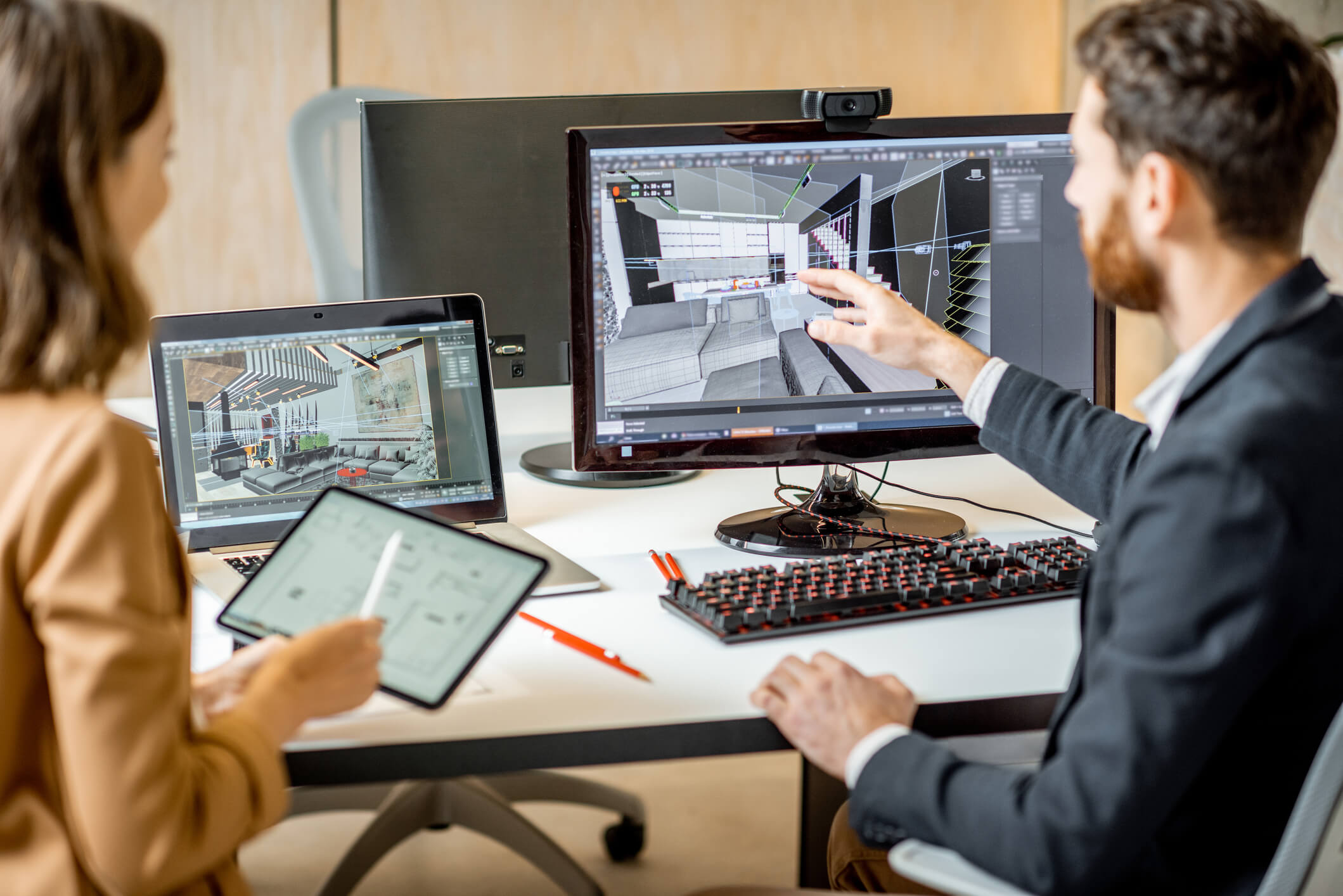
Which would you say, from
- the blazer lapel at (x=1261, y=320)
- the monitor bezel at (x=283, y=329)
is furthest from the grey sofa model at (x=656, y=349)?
the blazer lapel at (x=1261, y=320)

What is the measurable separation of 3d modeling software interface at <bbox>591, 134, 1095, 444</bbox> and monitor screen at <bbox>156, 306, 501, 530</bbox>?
18cm

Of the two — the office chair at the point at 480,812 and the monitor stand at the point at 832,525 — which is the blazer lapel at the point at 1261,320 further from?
the office chair at the point at 480,812

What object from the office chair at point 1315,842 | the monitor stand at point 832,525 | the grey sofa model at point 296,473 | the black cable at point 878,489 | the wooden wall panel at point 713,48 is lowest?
the office chair at point 1315,842

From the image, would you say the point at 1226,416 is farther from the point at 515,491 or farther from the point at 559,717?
the point at 515,491

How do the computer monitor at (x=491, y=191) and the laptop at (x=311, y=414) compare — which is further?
the computer monitor at (x=491, y=191)

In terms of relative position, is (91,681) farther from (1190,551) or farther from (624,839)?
(624,839)

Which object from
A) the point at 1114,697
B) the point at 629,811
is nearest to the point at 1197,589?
the point at 1114,697

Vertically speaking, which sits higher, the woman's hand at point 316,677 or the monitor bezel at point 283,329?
the monitor bezel at point 283,329

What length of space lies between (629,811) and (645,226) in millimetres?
1039

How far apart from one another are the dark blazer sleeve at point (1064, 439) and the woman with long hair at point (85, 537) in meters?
0.80

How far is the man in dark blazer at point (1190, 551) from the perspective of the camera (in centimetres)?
73

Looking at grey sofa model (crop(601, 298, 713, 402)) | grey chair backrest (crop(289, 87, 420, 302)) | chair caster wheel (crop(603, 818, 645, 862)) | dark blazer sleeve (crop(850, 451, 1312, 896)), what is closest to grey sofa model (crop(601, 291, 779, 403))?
grey sofa model (crop(601, 298, 713, 402))

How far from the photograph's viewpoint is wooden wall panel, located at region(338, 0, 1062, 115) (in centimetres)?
335

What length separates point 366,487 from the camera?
1.33m
